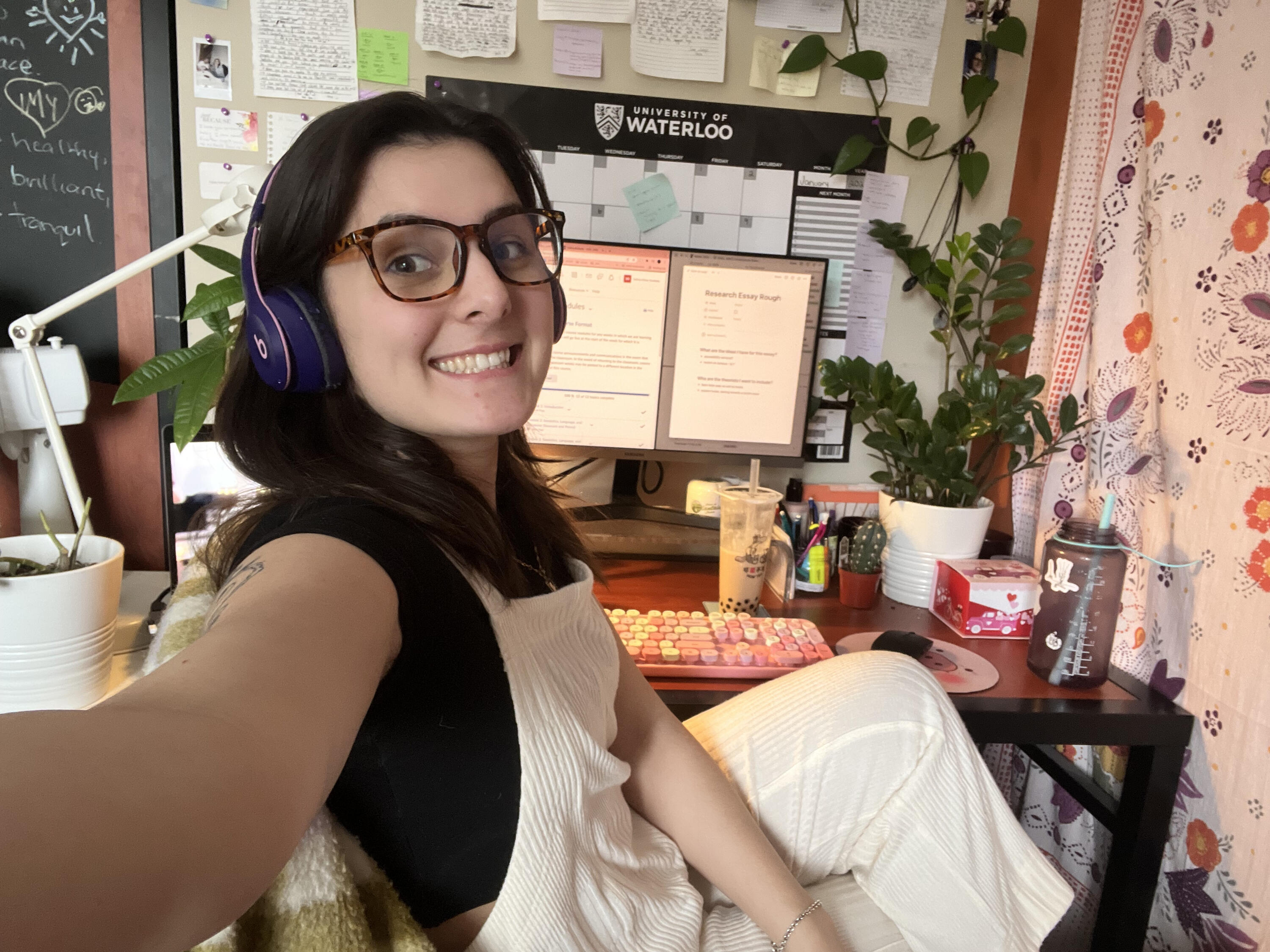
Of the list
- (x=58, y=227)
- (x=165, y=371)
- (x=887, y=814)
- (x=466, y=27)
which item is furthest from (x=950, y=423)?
(x=58, y=227)

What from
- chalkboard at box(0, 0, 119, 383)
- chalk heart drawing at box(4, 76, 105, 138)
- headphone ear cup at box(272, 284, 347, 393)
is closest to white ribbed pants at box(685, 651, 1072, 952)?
headphone ear cup at box(272, 284, 347, 393)

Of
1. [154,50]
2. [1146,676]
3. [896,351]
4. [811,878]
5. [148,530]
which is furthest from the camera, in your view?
[896,351]

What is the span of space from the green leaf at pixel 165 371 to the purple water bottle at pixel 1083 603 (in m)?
1.16

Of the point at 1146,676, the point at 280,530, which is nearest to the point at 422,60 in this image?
the point at 280,530

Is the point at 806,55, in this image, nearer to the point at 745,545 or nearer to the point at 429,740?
the point at 745,545

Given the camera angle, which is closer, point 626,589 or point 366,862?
point 366,862

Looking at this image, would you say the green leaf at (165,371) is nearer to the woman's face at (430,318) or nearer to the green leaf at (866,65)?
the woman's face at (430,318)

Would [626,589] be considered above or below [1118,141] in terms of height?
below

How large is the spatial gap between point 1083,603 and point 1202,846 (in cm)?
37

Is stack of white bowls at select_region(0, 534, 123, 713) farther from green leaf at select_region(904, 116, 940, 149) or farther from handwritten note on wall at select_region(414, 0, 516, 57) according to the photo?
green leaf at select_region(904, 116, 940, 149)

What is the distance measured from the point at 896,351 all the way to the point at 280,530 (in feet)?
4.25

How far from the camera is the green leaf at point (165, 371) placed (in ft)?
3.27

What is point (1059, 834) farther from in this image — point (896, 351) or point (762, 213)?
point (762, 213)

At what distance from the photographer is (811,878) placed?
887mm
